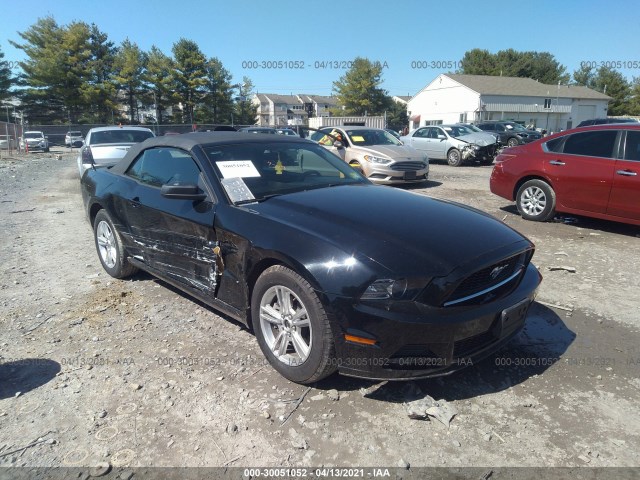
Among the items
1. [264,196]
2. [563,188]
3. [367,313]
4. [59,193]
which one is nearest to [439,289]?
[367,313]

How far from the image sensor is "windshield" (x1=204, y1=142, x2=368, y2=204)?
11.5 feet

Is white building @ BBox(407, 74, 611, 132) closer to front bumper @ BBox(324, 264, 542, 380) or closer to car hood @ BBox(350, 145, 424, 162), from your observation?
car hood @ BBox(350, 145, 424, 162)

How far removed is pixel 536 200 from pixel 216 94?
51721 mm

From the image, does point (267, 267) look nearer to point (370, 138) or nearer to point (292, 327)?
point (292, 327)

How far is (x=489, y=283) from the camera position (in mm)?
2756

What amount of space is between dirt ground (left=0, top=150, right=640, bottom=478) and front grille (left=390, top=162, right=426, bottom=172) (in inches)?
256

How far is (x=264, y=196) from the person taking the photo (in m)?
3.45

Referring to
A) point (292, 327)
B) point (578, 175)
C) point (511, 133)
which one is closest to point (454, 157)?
point (511, 133)

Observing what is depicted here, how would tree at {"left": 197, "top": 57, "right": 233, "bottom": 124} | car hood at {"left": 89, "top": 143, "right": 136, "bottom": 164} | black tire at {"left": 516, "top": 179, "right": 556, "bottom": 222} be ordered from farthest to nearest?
tree at {"left": 197, "top": 57, "right": 233, "bottom": 124} < car hood at {"left": 89, "top": 143, "right": 136, "bottom": 164} < black tire at {"left": 516, "top": 179, "right": 556, "bottom": 222}

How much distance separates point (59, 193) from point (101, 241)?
8103 mm

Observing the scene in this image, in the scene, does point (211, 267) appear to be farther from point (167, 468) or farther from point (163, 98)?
point (163, 98)

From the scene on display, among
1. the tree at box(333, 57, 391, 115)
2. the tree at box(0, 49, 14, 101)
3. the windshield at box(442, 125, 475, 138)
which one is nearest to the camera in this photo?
the windshield at box(442, 125, 475, 138)

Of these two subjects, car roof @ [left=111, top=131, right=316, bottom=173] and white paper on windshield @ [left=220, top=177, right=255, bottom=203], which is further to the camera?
car roof @ [left=111, top=131, right=316, bottom=173]

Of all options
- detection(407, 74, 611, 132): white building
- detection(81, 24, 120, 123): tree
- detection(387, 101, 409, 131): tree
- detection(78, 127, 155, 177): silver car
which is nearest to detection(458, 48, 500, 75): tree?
detection(387, 101, 409, 131): tree
